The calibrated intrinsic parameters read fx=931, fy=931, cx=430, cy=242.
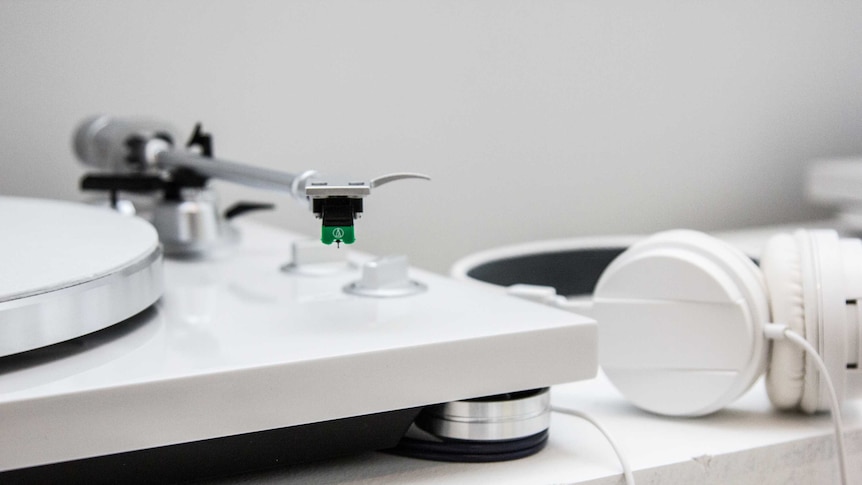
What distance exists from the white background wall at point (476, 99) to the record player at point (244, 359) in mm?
365

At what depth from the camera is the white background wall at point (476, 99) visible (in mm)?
894

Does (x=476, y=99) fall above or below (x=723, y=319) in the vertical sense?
above

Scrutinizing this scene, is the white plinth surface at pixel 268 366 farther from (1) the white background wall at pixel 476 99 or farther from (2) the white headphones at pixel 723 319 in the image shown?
(1) the white background wall at pixel 476 99

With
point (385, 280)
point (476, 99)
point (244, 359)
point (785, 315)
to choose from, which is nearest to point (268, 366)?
point (244, 359)

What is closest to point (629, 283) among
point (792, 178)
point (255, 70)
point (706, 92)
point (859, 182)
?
point (255, 70)

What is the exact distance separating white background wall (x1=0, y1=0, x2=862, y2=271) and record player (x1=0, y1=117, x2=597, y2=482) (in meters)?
0.36

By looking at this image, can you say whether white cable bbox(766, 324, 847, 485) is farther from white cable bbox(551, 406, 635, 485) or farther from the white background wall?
the white background wall

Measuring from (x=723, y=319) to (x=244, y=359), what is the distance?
0.27 m

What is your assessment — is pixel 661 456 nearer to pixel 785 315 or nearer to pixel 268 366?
pixel 785 315

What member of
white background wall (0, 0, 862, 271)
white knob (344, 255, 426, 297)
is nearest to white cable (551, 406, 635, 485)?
white knob (344, 255, 426, 297)

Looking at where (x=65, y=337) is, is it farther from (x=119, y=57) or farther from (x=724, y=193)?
(x=724, y=193)

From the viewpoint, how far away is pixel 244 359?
1.30 ft

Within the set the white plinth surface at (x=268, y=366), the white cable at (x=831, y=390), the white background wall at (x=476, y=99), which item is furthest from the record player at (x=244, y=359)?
the white background wall at (x=476, y=99)

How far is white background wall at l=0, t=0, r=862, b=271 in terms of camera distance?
0.89 m
